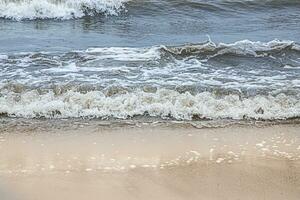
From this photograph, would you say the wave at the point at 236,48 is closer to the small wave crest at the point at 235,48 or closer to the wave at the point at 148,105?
the small wave crest at the point at 235,48

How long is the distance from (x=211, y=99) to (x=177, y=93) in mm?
391

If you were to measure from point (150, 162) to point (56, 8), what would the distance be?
28.3 ft

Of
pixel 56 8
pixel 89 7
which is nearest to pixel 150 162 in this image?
pixel 56 8

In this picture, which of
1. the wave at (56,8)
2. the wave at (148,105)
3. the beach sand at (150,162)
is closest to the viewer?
the beach sand at (150,162)

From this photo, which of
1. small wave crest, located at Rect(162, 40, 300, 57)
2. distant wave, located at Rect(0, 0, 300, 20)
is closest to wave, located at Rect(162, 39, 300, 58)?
small wave crest, located at Rect(162, 40, 300, 57)

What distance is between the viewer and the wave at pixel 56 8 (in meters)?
11.8

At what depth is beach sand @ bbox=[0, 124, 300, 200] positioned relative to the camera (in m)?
3.75

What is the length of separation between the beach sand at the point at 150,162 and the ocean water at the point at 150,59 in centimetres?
55

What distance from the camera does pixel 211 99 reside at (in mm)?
5797

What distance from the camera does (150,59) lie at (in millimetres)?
7566

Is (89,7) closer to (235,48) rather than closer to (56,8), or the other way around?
(56,8)

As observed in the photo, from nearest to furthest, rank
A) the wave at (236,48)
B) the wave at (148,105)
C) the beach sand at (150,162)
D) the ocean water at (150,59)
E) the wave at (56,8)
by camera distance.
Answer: the beach sand at (150,162) < the wave at (148,105) < the ocean water at (150,59) < the wave at (236,48) < the wave at (56,8)

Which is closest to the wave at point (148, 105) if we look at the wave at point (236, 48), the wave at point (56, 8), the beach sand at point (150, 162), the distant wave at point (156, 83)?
the distant wave at point (156, 83)

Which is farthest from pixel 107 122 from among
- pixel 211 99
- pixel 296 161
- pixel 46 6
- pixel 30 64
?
pixel 46 6
